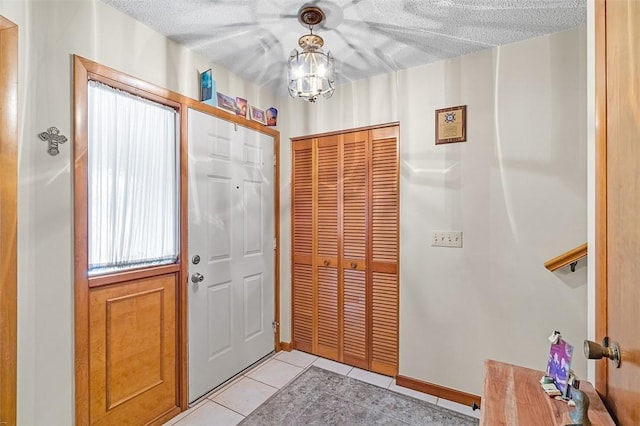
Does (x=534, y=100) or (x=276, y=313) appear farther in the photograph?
(x=276, y=313)

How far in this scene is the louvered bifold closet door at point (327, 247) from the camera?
2.67 metres

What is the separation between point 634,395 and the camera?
2.13 feet

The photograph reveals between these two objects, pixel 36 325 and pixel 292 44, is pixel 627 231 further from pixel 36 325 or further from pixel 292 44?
pixel 36 325

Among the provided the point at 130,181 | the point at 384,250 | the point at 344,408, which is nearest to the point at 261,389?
the point at 344,408

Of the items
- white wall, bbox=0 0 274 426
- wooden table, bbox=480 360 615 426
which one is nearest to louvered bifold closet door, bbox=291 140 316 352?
white wall, bbox=0 0 274 426

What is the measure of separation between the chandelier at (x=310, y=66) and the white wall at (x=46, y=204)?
1023mm

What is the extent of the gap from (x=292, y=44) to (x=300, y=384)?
241cm

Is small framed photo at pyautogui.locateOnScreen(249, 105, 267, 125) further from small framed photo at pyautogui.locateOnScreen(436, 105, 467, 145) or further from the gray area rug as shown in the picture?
the gray area rug

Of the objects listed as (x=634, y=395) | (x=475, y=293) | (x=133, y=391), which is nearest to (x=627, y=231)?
(x=634, y=395)

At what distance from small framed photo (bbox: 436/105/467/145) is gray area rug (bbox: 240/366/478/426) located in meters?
1.81

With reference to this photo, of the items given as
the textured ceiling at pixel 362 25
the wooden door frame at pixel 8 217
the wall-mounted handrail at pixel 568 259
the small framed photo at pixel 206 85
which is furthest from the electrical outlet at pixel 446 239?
the wooden door frame at pixel 8 217

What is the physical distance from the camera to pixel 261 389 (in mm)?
2258

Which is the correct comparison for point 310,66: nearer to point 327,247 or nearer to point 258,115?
point 258,115

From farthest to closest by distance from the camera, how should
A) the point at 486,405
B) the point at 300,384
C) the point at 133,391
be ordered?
the point at 300,384, the point at 133,391, the point at 486,405
